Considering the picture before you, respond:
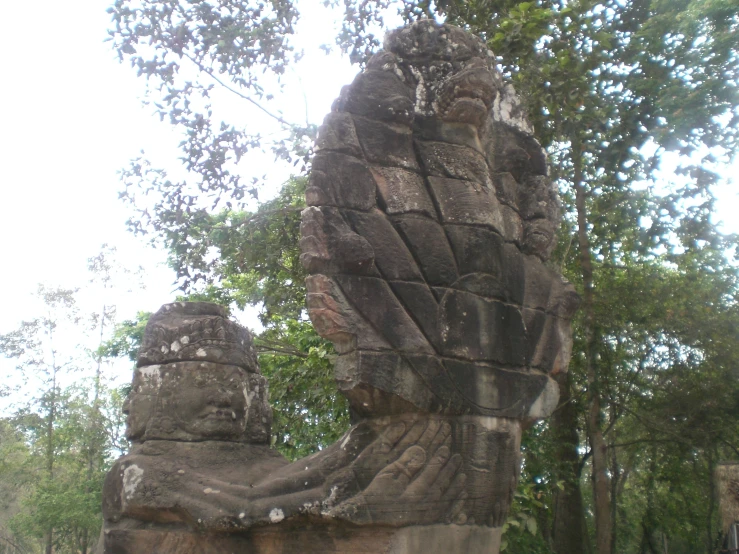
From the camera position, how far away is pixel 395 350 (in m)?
3.02

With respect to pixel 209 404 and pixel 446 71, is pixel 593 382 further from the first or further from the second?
pixel 209 404

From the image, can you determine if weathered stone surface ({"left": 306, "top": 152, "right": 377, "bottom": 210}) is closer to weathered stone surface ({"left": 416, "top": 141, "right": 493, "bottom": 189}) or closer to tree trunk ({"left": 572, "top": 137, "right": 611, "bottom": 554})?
weathered stone surface ({"left": 416, "top": 141, "right": 493, "bottom": 189})

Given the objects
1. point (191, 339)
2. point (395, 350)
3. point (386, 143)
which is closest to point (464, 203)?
point (386, 143)

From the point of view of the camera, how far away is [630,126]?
7.53m

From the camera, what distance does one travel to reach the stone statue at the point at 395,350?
2963 mm

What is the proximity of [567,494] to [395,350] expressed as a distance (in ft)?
26.4

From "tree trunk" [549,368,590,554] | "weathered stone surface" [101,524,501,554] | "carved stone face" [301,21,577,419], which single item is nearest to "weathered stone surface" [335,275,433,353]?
"carved stone face" [301,21,577,419]

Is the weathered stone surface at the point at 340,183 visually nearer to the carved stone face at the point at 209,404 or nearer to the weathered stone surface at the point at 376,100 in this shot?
the weathered stone surface at the point at 376,100

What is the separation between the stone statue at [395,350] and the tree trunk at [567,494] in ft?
21.4

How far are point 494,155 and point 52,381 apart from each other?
60.4 ft

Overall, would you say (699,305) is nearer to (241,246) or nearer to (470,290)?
(241,246)

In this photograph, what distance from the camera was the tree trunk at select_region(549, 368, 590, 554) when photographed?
32.1ft

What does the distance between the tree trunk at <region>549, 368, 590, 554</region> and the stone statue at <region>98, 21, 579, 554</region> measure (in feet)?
21.4

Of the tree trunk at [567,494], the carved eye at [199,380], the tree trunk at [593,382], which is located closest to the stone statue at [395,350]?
the carved eye at [199,380]
